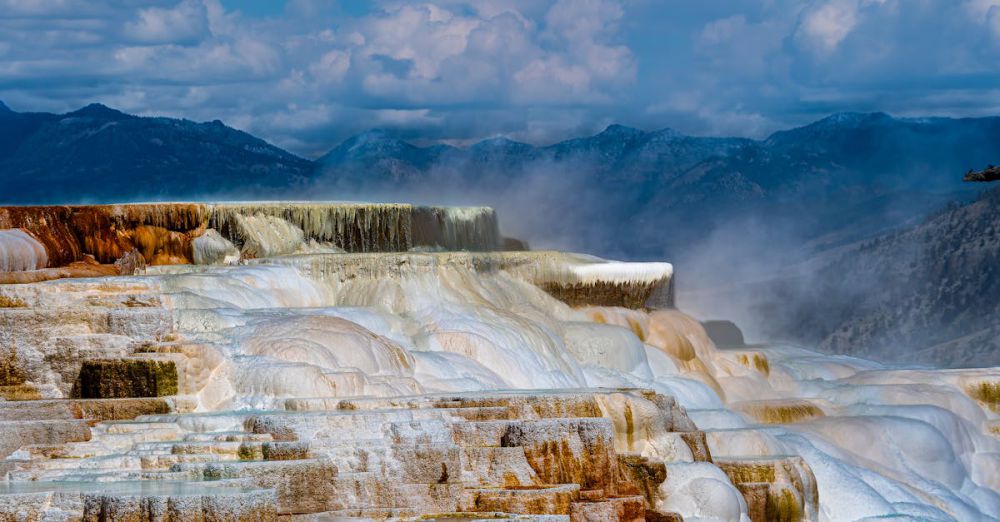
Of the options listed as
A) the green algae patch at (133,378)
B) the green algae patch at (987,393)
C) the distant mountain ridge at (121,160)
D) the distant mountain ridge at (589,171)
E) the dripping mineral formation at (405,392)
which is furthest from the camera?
the distant mountain ridge at (589,171)

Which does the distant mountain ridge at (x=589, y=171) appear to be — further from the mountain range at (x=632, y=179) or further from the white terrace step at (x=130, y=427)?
the white terrace step at (x=130, y=427)

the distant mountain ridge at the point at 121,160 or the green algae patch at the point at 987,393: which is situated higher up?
the distant mountain ridge at the point at 121,160

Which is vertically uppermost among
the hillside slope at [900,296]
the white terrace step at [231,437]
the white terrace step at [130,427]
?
the hillside slope at [900,296]

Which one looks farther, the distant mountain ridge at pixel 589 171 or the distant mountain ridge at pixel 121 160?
the distant mountain ridge at pixel 589 171

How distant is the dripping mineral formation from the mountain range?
26.8 m

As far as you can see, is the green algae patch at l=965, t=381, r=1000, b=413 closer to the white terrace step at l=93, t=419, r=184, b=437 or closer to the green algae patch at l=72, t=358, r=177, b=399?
the green algae patch at l=72, t=358, r=177, b=399

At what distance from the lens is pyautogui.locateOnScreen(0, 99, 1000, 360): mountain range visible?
61844 mm

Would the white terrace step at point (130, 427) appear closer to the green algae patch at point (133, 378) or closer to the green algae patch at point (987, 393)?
the green algae patch at point (133, 378)

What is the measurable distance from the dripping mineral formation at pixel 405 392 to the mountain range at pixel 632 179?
1055 inches

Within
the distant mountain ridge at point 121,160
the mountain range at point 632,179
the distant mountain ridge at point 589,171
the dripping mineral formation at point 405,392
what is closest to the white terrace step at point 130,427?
the dripping mineral formation at point 405,392

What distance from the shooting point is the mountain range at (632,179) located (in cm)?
6184

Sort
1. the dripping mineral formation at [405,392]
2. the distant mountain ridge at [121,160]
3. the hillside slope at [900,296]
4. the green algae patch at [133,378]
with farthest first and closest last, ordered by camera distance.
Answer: the distant mountain ridge at [121,160] < the hillside slope at [900,296] < the green algae patch at [133,378] < the dripping mineral formation at [405,392]

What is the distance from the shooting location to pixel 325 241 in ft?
91.6

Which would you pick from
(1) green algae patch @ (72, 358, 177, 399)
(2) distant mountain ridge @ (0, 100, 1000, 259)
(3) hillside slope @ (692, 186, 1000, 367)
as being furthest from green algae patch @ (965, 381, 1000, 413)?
(2) distant mountain ridge @ (0, 100, 1000, 259)
